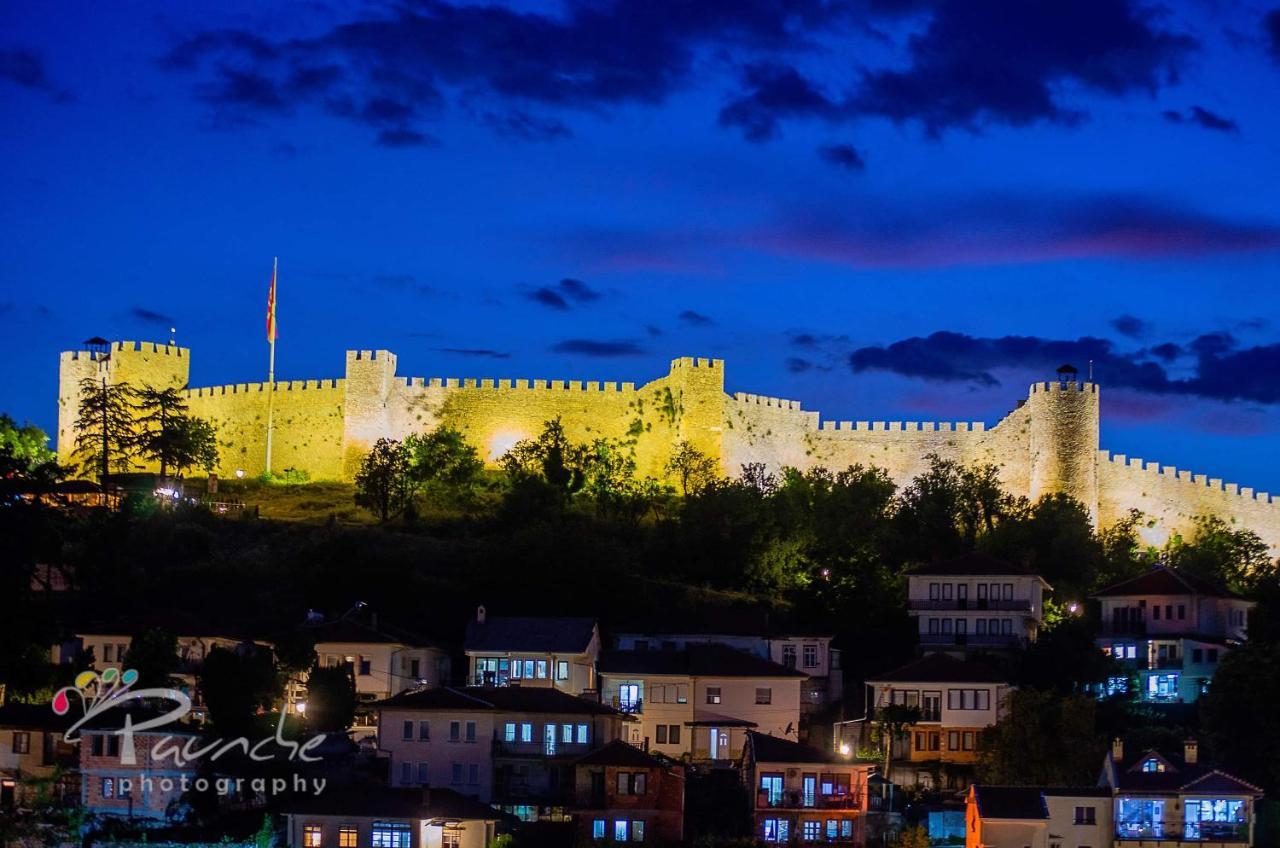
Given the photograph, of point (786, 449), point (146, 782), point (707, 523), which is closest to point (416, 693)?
point (146, 782)

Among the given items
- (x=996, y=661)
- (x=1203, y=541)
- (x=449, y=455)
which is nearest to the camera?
(x=996, y=661)

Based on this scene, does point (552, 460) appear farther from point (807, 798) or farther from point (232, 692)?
point (807, 798)

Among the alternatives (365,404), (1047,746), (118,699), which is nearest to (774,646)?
(1047,746)

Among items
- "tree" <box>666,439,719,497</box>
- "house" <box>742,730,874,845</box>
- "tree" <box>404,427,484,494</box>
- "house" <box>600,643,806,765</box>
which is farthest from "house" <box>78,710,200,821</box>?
"tree" <box>666,439,719,497</box>

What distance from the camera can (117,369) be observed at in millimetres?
83250

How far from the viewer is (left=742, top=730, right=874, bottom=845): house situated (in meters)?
42.7

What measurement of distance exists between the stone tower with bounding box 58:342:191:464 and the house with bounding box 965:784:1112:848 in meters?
49.2

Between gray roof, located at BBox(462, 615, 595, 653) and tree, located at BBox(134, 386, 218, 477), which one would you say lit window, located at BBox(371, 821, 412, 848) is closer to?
gray roof, located at BBox(462, 615, 595, 653)

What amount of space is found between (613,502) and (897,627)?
50.4ft

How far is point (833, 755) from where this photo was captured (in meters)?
44.9

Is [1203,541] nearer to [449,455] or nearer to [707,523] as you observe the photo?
[707,523]

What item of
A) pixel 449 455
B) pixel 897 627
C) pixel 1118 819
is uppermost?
pixel 449 455

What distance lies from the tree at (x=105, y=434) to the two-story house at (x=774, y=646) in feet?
91.8

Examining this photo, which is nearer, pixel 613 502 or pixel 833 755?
pixel 833 755
